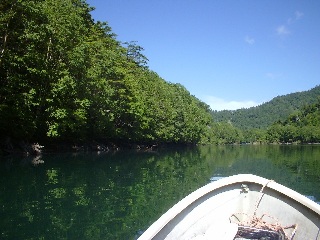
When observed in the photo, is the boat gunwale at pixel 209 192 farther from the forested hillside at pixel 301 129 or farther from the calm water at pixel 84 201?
the forested hillside at pixel 301 129

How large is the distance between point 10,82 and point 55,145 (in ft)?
38.1

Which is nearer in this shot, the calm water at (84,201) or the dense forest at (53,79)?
the calm water at (84,201)

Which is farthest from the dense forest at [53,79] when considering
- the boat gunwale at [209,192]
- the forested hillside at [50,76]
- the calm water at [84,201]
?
the boat gunwale at [209,192]

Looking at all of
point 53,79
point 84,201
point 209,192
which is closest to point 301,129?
point 53,79

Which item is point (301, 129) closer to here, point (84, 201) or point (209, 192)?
point (84, 201)

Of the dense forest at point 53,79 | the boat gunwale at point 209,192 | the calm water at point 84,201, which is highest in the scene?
the dense forest at point 53,79

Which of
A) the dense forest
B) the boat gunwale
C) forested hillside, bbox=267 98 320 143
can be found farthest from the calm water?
forested hillside, bbox=267 98 320 143

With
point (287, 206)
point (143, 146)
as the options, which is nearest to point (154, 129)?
point (143, 146)

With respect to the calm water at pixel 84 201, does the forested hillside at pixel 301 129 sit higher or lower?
higher

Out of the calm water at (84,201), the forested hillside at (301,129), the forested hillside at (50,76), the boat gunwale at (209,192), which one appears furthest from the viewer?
the forested hillside at (301,129)

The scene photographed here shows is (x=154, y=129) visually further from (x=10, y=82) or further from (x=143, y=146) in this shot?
(x=10, y=82)

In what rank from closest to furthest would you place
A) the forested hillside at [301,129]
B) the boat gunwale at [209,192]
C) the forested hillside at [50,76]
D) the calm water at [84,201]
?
1. the boat gunwale at [209,192]
2. the calm water at [84,201]
3. the forested hillside at [50,76]
4. the forested hillside at [301,129]

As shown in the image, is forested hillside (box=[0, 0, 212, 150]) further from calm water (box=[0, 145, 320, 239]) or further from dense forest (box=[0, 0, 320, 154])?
calm water (box=[0, 145, 320, 239])

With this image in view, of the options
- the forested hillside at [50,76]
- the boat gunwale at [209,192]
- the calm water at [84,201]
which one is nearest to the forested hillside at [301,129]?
the forested hillside at [50,76]
